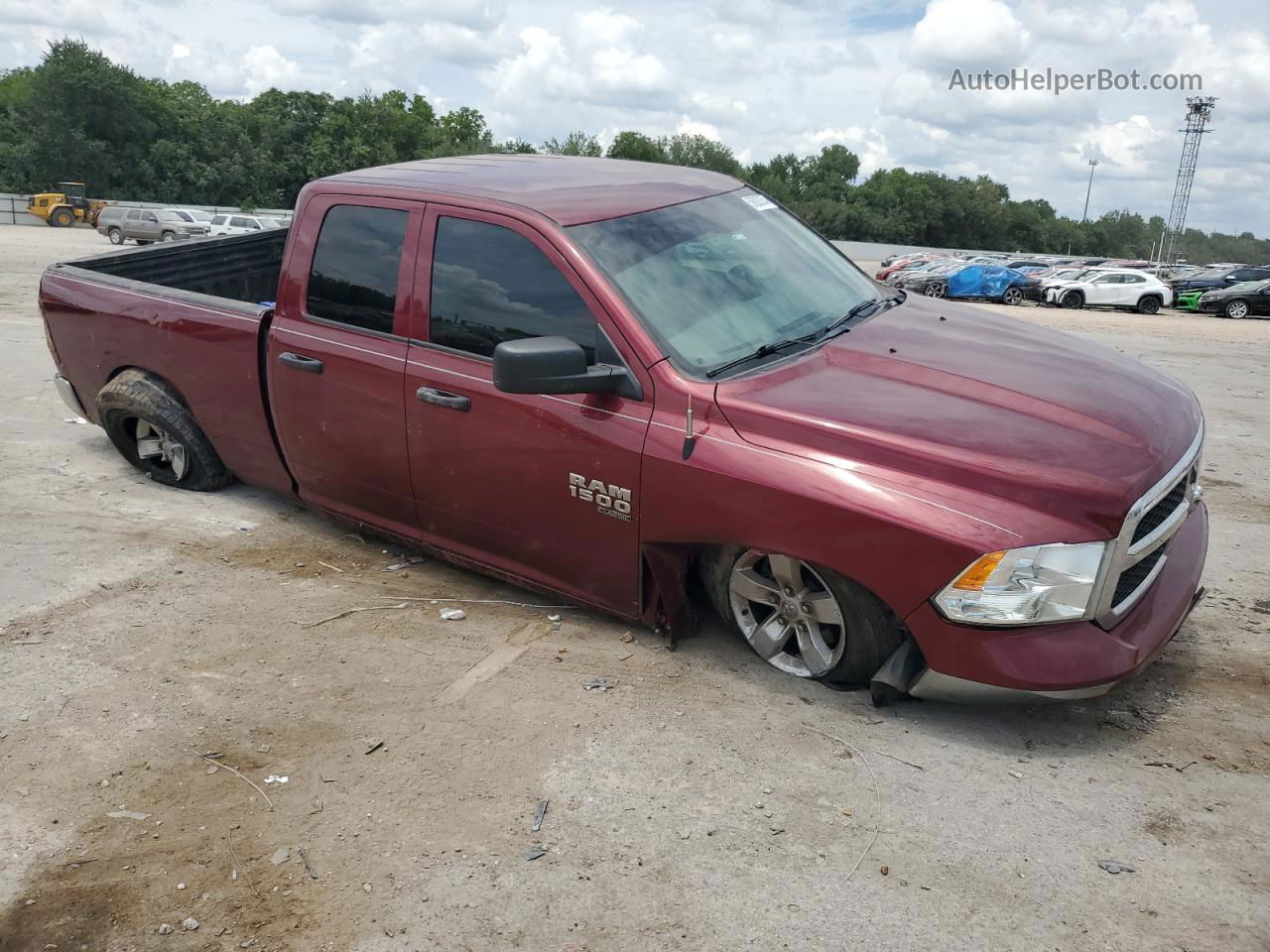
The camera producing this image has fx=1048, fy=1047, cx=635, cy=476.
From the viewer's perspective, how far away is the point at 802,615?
3.79 meters

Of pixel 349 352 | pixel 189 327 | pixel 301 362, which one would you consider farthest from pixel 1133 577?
pixel 189 327

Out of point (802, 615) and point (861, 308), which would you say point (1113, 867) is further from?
point (861, 308)

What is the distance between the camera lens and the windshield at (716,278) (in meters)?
4.01

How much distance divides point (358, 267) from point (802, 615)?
252 cm

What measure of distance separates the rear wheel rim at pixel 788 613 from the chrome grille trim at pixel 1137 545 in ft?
2.77

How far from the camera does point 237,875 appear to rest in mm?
2957

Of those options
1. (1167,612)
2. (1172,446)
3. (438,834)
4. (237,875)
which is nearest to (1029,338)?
(1172,446)

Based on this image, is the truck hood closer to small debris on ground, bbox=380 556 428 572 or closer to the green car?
small debris on ground, bbox=380 556 428 572

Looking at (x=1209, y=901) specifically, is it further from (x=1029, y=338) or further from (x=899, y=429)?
(x=1029, y=338)

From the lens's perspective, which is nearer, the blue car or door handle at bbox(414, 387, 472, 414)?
door handle at bbox(414, 387, 472, 414)

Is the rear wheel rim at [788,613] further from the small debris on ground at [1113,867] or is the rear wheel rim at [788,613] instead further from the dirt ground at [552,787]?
the small debris on ground at [1113,867]

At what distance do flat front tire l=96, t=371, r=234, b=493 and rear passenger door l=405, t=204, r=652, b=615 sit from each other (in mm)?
1941

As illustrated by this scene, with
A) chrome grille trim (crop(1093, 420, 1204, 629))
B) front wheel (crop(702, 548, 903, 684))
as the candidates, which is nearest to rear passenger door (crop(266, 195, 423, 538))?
front wheel (crop(702, 548, 903, 684))

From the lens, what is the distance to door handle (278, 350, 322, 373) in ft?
15.8
